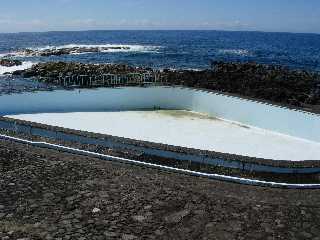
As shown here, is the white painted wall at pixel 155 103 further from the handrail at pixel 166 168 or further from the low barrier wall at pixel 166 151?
the handrail at pixel 166 168

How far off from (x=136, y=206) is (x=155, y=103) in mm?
11409

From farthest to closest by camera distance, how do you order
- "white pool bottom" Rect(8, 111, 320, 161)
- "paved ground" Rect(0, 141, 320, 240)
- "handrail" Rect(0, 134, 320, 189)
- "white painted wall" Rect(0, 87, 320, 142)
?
"white painted wall" Rect(0, 87, 320, 142) → "white pool bottom" Rect(8, 111, 320, 161) → "handrail" Rect(0, 134, 320, 189) → "paved ground" Rect(0, 141, 320, 240)

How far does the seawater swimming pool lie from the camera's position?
15.1 meters

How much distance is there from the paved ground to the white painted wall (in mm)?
A: 6986

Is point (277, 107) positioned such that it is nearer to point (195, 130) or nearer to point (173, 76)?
point (195, 130)

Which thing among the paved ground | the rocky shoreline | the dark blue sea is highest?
the paved ground

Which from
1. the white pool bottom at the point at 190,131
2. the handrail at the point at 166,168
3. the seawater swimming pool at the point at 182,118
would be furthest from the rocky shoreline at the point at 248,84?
the handrail at the point at 166,168

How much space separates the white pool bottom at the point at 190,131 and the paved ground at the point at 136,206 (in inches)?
164

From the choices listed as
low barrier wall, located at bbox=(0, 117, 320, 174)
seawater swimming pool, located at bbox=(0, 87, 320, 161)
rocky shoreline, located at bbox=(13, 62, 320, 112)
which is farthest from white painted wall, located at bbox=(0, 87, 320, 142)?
low barrier wall, located at bbox=(0, 117, 320, 174)

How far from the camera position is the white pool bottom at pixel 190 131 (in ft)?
47.8

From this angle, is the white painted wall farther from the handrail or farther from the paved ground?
the paved ground

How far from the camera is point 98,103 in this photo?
19.9 meters

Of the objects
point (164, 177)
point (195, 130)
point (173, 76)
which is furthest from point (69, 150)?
point (173, 76)

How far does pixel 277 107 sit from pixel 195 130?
9.70 feet
